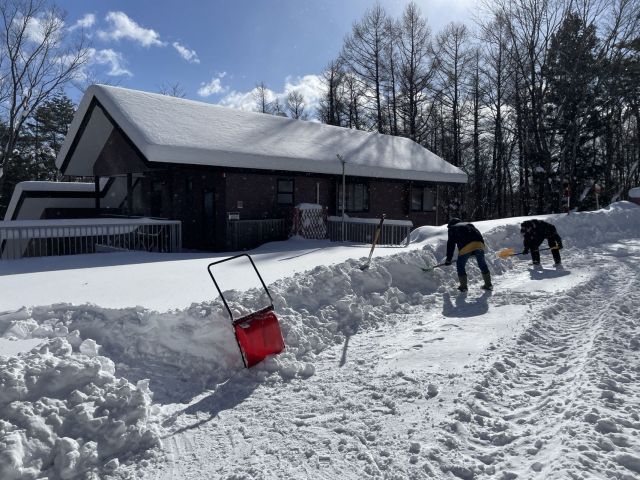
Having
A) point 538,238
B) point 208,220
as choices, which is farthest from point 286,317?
point 208,220

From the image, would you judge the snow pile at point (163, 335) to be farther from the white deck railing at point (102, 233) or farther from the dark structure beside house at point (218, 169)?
the dark structure beside house at point (218, 169)

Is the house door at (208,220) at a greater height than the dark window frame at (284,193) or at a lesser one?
lesser

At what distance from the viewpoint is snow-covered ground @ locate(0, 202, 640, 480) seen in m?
3.26

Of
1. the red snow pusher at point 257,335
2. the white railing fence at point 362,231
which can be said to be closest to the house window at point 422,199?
the white railing fence at point 362,231

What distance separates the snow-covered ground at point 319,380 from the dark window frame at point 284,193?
8.43 metres

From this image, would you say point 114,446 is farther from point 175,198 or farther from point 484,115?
point 484,115

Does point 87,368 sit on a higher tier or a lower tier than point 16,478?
higher

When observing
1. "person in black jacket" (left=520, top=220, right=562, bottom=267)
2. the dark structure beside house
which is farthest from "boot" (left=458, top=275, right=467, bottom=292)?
the dark structure beside house

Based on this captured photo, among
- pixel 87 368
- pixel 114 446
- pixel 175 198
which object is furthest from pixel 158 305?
pixel 175 198

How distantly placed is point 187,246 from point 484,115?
2635 cm

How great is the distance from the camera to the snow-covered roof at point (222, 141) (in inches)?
523

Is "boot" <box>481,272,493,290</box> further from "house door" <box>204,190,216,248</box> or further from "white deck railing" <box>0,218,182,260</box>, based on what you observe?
"house door" <box>204,190,216,248</box>

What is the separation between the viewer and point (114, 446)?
3.46 metres

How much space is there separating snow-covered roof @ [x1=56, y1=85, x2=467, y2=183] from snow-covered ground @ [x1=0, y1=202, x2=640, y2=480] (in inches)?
238
